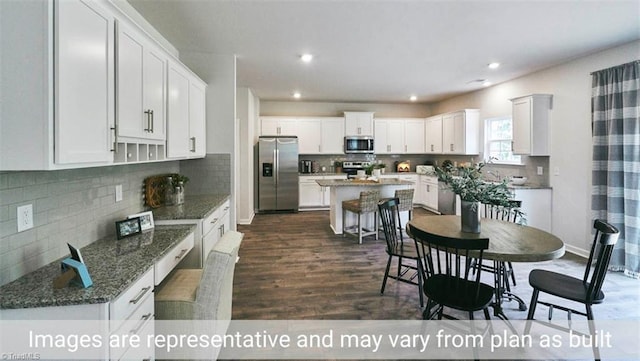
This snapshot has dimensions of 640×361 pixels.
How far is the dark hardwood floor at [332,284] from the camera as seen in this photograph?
Answer: 2789mm

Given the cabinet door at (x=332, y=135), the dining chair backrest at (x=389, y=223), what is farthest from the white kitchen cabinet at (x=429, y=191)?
the dining chair backrest at (x=389, y=223)

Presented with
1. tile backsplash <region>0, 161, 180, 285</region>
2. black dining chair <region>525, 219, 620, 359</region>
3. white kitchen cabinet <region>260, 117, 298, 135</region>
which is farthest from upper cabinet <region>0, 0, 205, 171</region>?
white kitchen cabinet <region>260, 117, 298, 135</region>

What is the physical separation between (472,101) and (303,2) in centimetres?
518

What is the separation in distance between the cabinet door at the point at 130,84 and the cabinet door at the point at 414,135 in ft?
22.4

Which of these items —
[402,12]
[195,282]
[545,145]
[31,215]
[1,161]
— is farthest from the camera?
[545,145]

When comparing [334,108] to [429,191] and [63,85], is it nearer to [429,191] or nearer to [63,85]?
[429,191]

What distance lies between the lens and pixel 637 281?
3.47m

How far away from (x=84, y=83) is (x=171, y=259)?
1166 millimetres

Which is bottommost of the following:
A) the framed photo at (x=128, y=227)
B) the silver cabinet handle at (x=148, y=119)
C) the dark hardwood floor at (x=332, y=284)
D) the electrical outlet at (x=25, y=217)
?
the dark hardwood floor at (x=332, y=284)

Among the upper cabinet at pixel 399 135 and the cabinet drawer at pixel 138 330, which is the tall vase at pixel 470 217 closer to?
the cabinet drawer at pixel 138 330

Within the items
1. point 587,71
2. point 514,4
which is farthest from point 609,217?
point 514,4

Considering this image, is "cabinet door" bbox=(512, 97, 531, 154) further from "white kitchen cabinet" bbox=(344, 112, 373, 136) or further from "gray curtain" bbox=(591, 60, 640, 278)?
"white kitchen cabinet" bbox=(344, 112, 373, 136)

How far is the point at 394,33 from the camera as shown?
11.5 ft

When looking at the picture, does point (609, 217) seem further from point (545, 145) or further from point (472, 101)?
point (472, 101)
